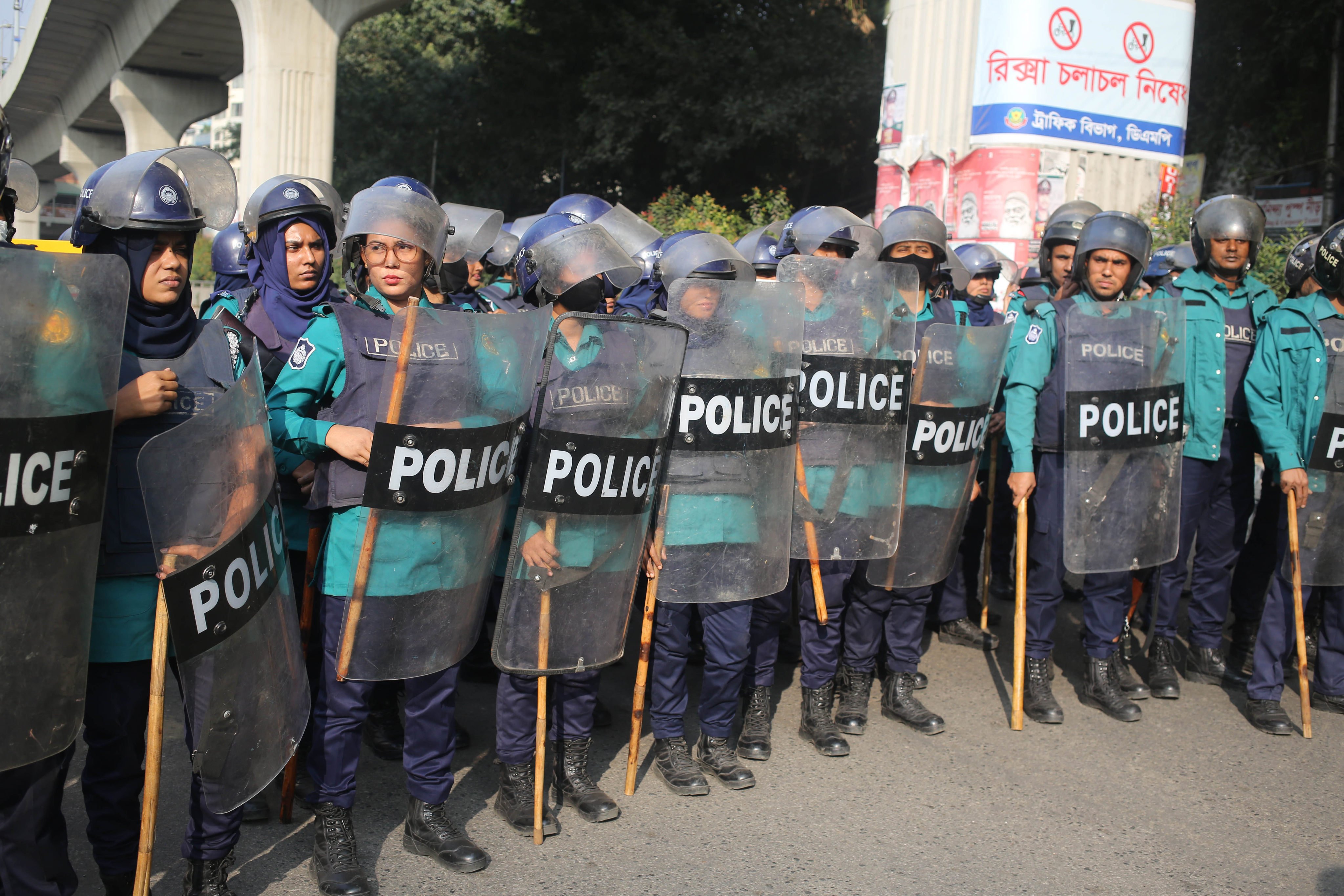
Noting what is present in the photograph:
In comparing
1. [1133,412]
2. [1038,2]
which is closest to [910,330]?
[1133,412]

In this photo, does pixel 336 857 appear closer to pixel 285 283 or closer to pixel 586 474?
pixel 586 474

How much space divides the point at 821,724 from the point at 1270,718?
193cm

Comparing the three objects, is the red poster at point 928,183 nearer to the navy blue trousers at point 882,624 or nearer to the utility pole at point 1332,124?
the utility pole at point 1332,124

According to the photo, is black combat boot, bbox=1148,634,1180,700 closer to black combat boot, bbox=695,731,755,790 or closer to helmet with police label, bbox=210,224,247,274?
black combat boot, bbox=695,731,755,790

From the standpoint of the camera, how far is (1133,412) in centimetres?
460

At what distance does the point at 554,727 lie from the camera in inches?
151

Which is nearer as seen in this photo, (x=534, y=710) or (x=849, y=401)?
(x=534, y=710)

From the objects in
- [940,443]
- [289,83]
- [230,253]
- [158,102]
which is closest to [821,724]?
[940,443]

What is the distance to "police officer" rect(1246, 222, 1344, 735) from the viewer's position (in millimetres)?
4773

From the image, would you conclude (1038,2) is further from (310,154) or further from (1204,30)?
(310,154)

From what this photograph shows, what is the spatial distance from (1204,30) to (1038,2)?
791 cm

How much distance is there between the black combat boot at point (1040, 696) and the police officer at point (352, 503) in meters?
2.50

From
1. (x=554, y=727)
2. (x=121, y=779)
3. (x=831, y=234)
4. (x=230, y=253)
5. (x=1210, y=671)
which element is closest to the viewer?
(x=121, y=779)

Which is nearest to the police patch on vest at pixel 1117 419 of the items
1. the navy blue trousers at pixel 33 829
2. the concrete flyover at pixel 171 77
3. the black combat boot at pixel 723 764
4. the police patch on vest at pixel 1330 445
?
the police patch on vest at pixel 1330 445
